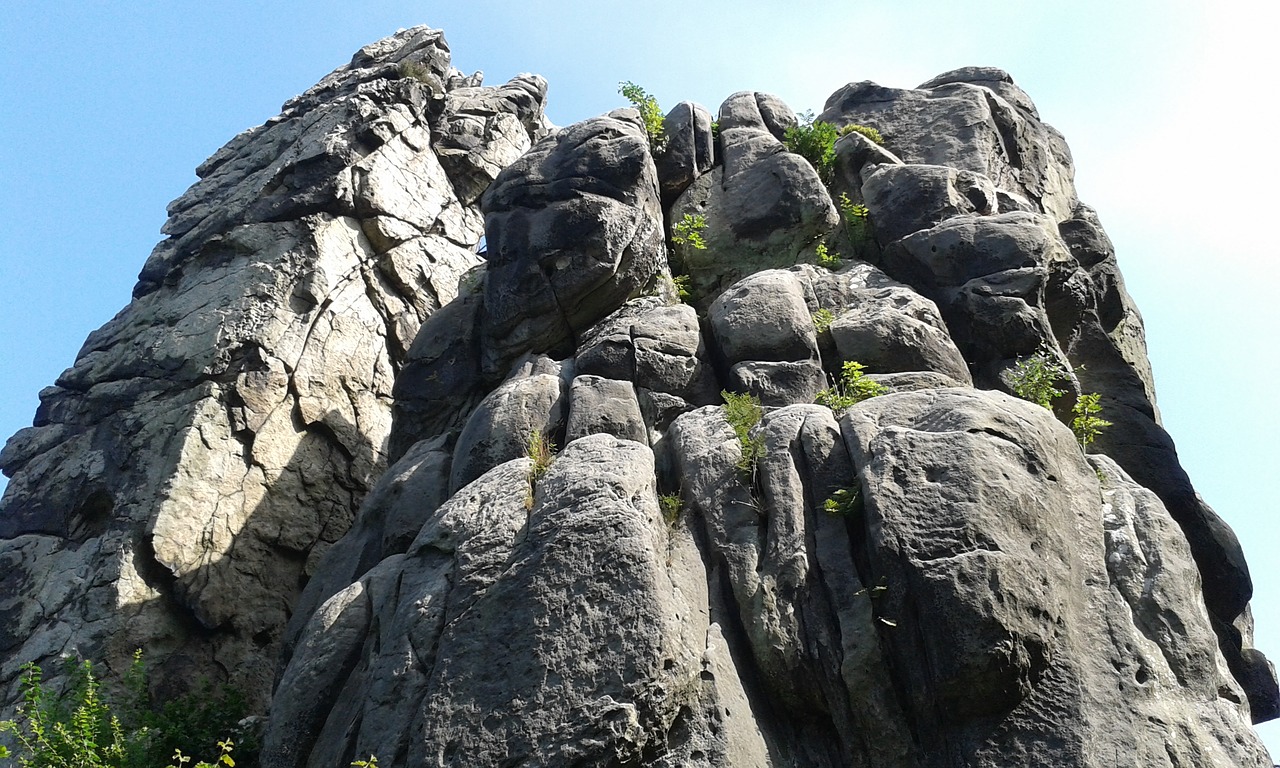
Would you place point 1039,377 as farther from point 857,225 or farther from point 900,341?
point 857,225

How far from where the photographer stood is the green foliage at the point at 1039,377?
1366 cm

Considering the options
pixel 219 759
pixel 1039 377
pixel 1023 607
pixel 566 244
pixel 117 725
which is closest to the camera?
pixel 219 759

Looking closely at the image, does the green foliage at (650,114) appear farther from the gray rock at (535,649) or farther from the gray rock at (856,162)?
the gray rock at (535,649)

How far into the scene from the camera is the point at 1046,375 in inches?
543

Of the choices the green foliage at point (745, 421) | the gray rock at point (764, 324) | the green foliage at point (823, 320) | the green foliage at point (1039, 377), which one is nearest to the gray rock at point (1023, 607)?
the green foliage at point (745, 421)

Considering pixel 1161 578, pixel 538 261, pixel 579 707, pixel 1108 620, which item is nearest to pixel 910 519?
pixel 1108 620

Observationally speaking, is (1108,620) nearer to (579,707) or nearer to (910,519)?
(910,519)

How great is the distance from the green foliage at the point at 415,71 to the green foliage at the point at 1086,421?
48.8ft

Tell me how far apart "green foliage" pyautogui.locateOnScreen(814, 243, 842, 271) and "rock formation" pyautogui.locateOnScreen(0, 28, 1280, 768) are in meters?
0.19

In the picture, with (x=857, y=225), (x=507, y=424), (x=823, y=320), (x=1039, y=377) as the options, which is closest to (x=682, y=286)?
(x=857, y=225)

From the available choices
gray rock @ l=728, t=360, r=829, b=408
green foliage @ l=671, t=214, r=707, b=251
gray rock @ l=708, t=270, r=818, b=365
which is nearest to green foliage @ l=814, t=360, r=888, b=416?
gray rock @ l=728, t=360, r=829, b=408

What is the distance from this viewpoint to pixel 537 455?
1211cm

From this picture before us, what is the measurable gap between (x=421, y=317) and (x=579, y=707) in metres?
13.2

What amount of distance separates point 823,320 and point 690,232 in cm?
362
